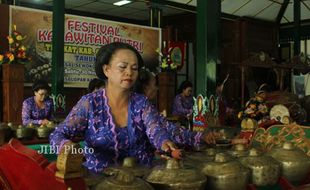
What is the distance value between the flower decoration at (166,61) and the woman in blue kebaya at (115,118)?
19.7ft

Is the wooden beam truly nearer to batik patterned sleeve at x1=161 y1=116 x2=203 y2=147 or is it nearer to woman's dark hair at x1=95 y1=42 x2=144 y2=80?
batik patterned sleeve at x1=161 y1=116 x2=203 y2=147

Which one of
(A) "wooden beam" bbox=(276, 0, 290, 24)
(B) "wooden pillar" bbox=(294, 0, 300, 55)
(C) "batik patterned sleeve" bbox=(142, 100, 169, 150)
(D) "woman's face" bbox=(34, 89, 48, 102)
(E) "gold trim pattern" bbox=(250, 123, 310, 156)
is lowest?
(E) "gold trim pattern" bbox=(250, 123, 310, 156)

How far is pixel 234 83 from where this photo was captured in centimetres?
910

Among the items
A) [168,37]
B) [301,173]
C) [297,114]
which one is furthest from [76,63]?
[301,173]

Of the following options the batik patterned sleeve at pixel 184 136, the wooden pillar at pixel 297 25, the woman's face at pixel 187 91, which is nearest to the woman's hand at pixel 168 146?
the batik patterned sleeve at pixel 184 136

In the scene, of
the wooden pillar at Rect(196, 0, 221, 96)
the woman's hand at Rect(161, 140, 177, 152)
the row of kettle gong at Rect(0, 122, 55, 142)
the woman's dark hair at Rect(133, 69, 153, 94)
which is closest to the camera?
the woman's hand at Rect(161, 140, 177, 152)

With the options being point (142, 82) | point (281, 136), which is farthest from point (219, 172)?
point (142, 82)

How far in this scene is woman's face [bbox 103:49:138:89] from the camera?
1.84 metres

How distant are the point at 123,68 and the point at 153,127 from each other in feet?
1.01

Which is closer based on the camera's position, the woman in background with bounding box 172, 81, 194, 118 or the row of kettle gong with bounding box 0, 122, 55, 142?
the row of kettle gong with bounding box 0, 122, 55, 142

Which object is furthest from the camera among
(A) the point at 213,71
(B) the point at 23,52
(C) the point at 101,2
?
(C) the point at 101,2

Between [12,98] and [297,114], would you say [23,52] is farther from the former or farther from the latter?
[297,114]

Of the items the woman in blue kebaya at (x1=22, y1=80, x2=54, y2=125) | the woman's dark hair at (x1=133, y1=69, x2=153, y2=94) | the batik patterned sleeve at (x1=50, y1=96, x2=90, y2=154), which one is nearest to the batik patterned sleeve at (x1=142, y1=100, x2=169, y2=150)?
→ the batik patterned sleeve at (x1=50, y1=96, x2=90, y2=154)

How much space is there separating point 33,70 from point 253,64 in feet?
11.6
